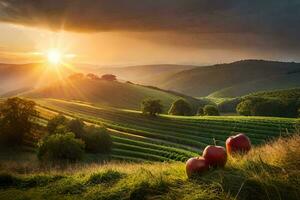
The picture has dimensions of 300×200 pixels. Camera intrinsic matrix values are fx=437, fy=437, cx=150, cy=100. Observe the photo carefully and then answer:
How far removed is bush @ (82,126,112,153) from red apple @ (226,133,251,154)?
52.8m

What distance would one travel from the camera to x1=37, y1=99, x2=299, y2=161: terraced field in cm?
6613

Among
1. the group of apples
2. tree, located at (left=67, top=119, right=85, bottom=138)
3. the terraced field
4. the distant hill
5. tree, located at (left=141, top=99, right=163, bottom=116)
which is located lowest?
the terraced field

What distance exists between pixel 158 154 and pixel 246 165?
2121 inches

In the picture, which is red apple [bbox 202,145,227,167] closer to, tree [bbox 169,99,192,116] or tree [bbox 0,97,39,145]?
tree [bbox 0,97,39,145]

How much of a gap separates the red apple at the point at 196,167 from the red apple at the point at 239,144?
1.30 metres

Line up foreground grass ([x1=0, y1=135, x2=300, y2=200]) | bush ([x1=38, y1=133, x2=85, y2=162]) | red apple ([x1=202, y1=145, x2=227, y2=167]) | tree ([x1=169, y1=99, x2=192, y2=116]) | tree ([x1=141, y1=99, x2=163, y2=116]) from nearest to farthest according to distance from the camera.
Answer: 1. foreground grass ([x1=0, y1=135, x2=300, y2=200])
2. red apple ([x1=202, y1=145, x2=227, y2=167])
3. bush ([x1=38, y1=133, x2=85, y2=162])
4. tree ([x1=141, y1=99, x2=163, y2=116])
5. tree ([x1=169, y1=99, x2=192, y2=116])

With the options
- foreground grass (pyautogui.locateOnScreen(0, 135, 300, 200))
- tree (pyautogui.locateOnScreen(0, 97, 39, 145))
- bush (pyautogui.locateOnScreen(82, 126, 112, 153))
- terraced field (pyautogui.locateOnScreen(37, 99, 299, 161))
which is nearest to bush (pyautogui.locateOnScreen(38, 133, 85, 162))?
terraced field (pyautogui.locateOnScreen(37, 99, 299, 161))

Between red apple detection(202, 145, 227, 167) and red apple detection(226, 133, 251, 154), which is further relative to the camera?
red apple detection(226, 133, 251, 154)

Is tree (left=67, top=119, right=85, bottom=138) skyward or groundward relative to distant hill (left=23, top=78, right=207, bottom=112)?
groundward

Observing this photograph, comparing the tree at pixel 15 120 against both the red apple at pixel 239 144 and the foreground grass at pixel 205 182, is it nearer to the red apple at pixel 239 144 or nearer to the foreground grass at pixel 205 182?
the foreground grass at pixel 205 182

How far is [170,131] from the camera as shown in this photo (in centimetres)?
9131

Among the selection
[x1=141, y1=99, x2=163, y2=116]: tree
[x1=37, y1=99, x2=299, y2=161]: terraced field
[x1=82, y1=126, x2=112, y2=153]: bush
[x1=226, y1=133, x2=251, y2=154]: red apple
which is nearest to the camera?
[x1=226, y1=133, x2=251, y2=154]: red apple

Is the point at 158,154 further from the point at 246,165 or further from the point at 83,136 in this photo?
the point at 246,165

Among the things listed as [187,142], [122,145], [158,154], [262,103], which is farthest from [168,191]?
[262,103]
